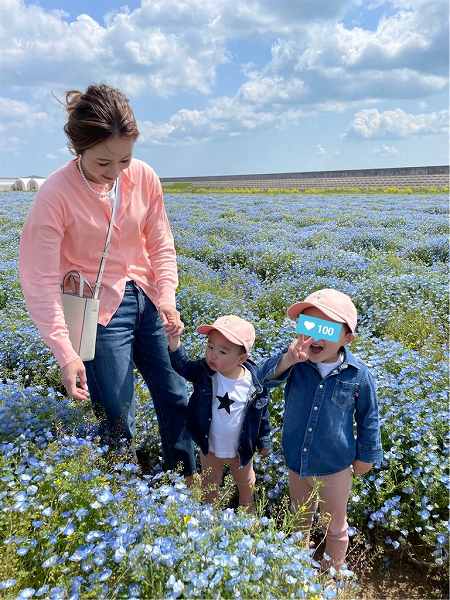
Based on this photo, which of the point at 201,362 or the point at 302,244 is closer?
the point at 201,362

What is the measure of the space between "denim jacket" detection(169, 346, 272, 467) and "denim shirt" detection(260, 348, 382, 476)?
299 mm

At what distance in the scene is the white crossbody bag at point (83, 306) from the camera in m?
2.45

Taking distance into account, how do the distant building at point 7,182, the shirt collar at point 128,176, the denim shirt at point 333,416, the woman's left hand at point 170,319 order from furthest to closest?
the distant building at point 7,182, the woman's left hand at point 170,319, the shirt collar at point 128,176, the denim shirt at point 333,416

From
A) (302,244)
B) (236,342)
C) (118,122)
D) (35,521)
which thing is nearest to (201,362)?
(236,342)

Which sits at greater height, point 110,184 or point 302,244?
point 110,184

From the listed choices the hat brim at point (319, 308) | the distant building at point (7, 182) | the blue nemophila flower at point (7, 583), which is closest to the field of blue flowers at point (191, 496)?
the blue nemophila flower at point (7, 583)

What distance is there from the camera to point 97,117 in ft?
7.10

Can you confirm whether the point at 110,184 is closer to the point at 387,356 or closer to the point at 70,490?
the point at 70,490

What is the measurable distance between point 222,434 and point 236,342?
0.57 metres

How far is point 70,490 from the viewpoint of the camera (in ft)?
7.19

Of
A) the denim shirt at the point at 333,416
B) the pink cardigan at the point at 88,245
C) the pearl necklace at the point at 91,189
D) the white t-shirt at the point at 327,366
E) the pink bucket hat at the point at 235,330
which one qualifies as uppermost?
the pearl necklace at the point at 91,189

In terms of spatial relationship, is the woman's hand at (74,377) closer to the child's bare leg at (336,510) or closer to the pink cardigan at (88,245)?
the pink cardigan at (88,245)

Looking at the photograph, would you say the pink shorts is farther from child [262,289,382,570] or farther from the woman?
child [262,289,382,570]

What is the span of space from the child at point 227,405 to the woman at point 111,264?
14 cm
